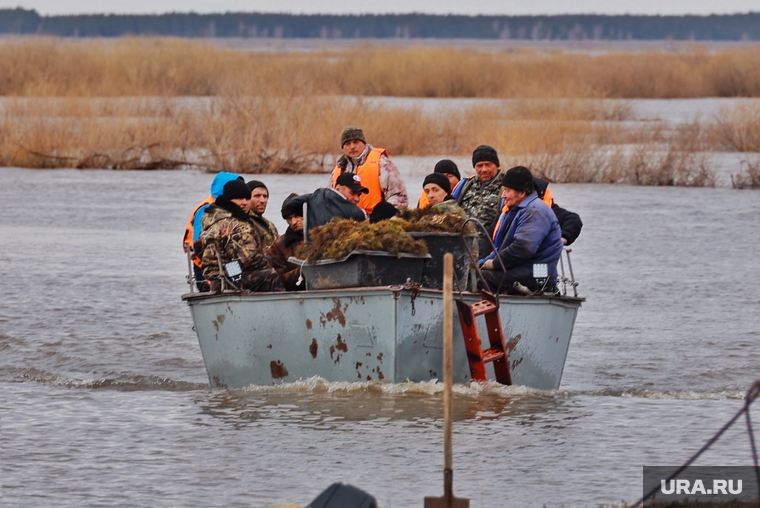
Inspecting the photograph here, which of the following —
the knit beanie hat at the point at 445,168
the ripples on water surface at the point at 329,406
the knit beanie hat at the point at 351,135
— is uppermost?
the knit beanie hat at the point at 351,135

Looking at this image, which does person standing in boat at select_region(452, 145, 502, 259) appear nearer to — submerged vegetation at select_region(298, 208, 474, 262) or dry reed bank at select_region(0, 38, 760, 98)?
submerged vegetation at select_region(298, 208, 474, 262)

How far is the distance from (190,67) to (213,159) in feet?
59.7

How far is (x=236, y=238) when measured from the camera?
9.65m

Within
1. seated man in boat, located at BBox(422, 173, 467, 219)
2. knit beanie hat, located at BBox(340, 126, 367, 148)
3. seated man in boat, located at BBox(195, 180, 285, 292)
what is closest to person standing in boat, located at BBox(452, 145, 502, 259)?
seated man in boat, located at BBox(422, 173, 467, 219)

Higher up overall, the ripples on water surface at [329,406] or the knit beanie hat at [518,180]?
the knit beanie hat at [518,180]

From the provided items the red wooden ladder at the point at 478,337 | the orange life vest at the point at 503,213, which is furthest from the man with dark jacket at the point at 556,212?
the red wooden ladder at the point at 478,337

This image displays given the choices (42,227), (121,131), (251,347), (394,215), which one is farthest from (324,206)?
(121,131)

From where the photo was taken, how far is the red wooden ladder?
884 centimetres

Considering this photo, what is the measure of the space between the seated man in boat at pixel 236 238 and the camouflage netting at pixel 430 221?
1.08 m

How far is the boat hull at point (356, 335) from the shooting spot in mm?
8953

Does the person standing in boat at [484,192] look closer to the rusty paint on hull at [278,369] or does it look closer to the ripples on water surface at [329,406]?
the ripples on water surface at [329,406]

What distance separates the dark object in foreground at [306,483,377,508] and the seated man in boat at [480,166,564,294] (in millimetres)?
3594

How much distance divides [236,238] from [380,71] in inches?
1651

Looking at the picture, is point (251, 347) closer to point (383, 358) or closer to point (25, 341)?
point (383, 358)
